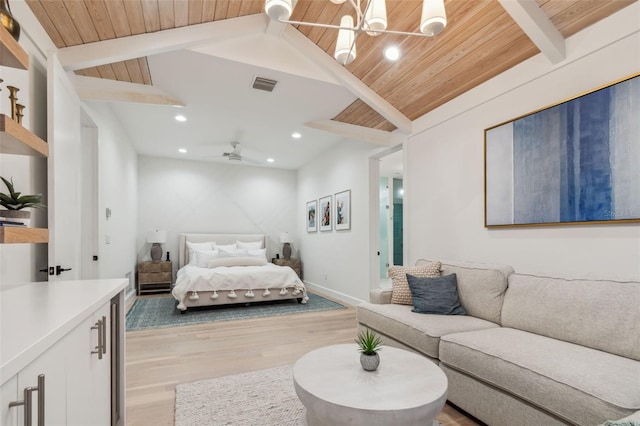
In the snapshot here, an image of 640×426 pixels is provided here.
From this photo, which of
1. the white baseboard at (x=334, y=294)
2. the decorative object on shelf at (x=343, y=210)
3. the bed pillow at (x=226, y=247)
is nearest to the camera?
the white baseboard at (x=334, y=294)

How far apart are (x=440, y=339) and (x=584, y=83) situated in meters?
2.00

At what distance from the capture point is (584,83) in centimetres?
223

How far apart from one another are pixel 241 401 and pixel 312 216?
15.9ft

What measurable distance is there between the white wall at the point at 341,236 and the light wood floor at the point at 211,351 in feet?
2.89

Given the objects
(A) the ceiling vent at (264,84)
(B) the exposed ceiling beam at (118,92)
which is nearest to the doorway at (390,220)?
(A) the ceiling vent at (264,84)

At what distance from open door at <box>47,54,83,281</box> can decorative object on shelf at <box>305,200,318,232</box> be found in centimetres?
452

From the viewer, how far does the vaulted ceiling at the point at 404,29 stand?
2178 mm

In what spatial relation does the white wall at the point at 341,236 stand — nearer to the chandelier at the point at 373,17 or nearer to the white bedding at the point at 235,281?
the white bedding at the point at 235,281

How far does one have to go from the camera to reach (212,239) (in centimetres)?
693

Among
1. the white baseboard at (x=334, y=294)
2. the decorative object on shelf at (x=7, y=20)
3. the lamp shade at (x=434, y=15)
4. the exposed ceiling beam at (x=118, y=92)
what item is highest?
the exposed ceiling beam at (x=118, y=92)

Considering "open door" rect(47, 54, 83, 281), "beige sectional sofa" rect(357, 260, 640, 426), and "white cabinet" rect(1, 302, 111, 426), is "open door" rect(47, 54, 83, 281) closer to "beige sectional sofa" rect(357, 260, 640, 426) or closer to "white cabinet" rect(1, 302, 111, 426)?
"white cabinet" rect(1, 302, 111, 426)

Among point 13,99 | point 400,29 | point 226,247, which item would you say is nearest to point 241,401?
point 13,99

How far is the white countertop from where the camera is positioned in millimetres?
743

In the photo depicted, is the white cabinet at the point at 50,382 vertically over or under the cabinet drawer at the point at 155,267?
over
